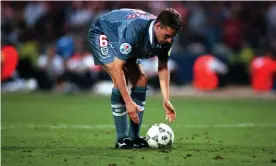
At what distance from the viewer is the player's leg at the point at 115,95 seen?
7921 mm

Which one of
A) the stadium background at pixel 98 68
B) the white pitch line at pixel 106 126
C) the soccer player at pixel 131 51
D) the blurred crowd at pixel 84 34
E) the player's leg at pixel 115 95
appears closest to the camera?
the soccer player at pixel 131 51

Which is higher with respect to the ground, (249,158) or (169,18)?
(169,18)

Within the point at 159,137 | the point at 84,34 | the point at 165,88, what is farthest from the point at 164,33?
the point at 84,34

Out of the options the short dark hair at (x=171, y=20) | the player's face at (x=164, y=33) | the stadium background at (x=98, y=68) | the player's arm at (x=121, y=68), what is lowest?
the stadium background at (x=98, y=68)

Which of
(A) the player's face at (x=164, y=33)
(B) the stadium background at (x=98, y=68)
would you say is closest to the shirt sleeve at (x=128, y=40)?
(A) the player's face at (x=164, y=33)

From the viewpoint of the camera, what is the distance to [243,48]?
19969 mm

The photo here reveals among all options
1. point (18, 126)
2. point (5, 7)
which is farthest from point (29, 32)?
point (18, 126)

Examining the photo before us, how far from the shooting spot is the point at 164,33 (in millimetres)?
7391

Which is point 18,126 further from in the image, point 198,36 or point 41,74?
point 198,36

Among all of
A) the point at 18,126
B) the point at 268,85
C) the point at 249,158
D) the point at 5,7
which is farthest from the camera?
the point at 5,7

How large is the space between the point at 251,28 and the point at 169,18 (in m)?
13.5

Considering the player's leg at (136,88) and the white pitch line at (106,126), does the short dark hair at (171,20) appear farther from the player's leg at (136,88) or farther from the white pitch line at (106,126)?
the white pitch line at (106,126)

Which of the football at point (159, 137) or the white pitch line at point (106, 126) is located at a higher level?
the football at point (159, 137)

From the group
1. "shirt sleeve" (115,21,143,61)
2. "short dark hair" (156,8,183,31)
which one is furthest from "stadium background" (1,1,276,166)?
"short dark hair" (156,8,183,31)
